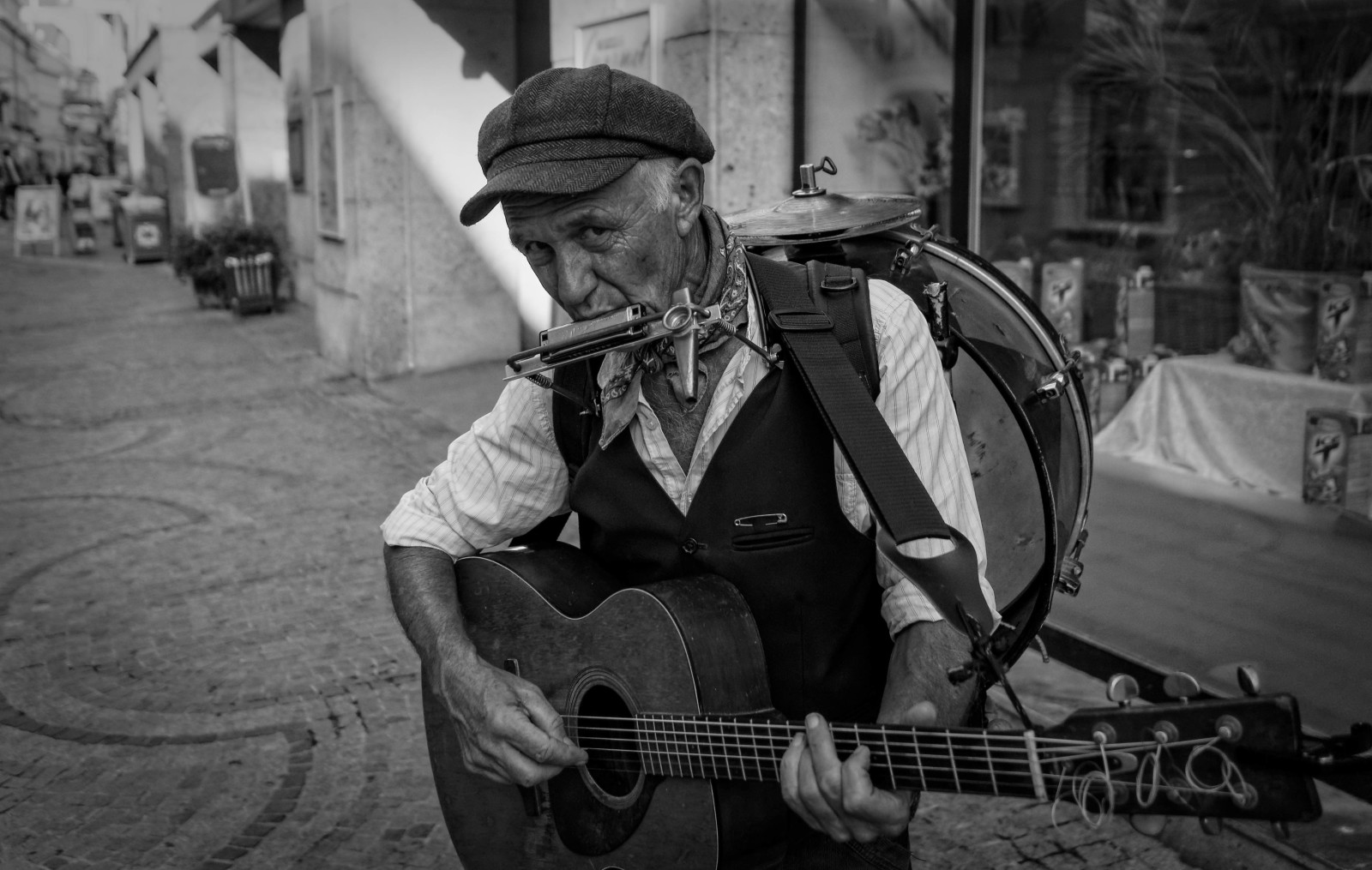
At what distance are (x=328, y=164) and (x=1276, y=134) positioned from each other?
7.39m

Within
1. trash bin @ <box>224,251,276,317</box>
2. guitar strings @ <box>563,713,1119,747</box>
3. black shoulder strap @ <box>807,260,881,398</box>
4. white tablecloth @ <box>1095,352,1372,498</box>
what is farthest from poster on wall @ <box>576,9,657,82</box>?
trash bin @ <box>224,251,276,317</box>

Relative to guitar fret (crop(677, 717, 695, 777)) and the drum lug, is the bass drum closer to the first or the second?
the drum lug

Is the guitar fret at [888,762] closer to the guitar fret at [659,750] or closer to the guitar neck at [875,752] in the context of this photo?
the guitar neck at [875,752]

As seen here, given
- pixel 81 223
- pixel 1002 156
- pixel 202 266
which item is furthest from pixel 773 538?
pixel 81 223

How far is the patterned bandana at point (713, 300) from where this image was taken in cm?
194

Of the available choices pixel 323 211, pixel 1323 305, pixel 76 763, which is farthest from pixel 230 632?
pixel 323 211

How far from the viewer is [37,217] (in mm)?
21156

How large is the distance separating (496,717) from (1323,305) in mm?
→ 3010

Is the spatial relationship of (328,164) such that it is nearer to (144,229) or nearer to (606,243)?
(606,243)

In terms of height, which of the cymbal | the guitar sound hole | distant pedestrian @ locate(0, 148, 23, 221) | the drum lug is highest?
distant pedestrian @ locate(0, 148, 23, 221)

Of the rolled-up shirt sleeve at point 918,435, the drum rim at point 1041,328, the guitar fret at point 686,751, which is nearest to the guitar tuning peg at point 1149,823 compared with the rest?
the rolled-up shirt sleeve at point 918,435

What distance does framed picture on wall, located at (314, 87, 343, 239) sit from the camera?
30.5 ft

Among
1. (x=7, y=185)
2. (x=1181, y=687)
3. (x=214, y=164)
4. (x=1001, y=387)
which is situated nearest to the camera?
(x=1181, y=687)

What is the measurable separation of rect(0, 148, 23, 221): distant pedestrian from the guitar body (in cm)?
3495
